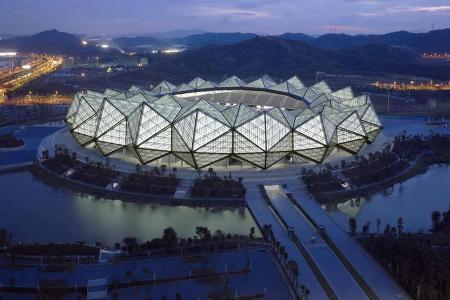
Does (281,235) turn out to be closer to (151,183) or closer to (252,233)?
(252,233)

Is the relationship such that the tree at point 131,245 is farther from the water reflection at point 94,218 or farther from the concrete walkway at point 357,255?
the concrete walkway at point 357,255

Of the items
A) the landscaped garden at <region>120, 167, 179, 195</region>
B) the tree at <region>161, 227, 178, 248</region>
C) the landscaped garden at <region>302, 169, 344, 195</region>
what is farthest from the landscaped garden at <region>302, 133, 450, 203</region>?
the tree at <region>161, 227, 178, 248</region>

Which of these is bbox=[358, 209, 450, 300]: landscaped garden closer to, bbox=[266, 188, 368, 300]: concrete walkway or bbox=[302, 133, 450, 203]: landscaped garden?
bbox=[266, 188, 368, 300]: concrete walkway

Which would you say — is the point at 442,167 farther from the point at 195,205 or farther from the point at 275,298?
the point at 275,298

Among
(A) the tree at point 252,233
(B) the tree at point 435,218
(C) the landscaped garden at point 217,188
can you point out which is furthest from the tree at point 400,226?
(C) the landscaped garden at point 217,188

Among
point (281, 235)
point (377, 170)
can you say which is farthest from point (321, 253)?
point (377, 170)

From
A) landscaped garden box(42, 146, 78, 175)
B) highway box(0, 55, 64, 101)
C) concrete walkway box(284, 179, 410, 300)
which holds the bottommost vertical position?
Result: concrete walkway box(284, 179, 410, 300)

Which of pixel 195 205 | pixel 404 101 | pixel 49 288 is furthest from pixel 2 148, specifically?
pixel 404 101
